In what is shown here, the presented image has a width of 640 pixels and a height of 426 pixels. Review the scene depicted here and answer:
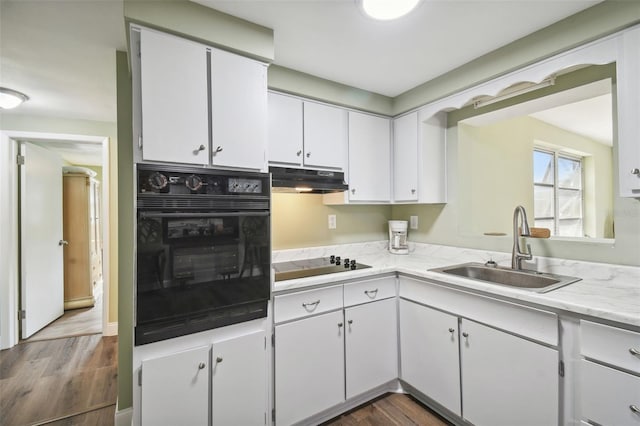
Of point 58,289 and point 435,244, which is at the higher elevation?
point 435,244

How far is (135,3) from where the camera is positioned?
1297 mm

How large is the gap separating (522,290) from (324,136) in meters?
1.60

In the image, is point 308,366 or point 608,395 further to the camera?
point 308,366

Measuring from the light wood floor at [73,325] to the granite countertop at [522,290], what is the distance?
2.84 metres

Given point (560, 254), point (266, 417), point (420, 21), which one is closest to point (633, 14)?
point (420, 21)

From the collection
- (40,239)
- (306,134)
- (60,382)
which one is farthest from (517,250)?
(40,239)

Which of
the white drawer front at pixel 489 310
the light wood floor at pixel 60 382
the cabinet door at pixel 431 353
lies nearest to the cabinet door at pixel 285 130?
the white drawer front at pixel 489 310

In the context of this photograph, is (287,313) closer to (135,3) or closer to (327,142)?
(327,142)

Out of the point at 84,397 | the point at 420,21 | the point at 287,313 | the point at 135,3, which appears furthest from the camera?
the point at 84,397

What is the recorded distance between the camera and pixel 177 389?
1.36 meters

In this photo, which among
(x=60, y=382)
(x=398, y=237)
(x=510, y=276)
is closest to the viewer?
(x=510, y=276)

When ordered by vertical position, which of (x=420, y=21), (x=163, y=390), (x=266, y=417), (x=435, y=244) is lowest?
(x=266, y=417)

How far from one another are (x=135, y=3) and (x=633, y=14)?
230cm

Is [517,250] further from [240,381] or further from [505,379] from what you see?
[240,381]
